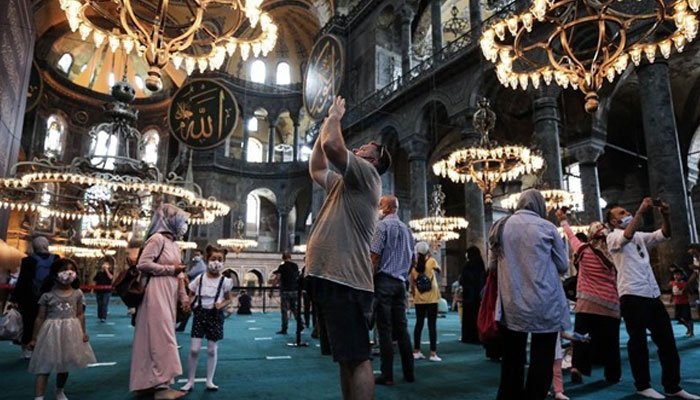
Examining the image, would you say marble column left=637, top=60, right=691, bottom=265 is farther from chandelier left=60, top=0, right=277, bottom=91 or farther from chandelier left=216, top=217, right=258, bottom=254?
Result: chandelier left=216, top=217, right=258, bottom=254

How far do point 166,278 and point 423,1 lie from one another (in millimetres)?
18552

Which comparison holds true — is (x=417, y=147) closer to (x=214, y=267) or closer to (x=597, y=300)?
(x=597, y=300)

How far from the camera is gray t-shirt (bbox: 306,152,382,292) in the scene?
177 cm

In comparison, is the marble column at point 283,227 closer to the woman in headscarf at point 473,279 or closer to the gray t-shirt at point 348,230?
the woman in headscarf at point 473,279

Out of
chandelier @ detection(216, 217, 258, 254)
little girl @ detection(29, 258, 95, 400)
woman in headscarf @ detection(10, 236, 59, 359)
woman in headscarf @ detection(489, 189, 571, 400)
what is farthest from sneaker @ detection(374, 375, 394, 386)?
chandelier @ detection(216, 217, 258, 254)

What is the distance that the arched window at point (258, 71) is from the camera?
25.9 meters

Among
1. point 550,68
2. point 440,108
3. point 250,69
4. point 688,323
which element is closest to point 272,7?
point 250,69

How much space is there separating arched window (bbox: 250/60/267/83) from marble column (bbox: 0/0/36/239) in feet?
45.2

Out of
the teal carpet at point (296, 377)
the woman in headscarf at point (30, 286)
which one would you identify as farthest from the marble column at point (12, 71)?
the woman in headscarf at point (30, 286)

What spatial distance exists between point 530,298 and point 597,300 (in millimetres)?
1700

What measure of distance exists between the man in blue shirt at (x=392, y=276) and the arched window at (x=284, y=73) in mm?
23942

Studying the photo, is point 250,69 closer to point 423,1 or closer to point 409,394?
point 423,1

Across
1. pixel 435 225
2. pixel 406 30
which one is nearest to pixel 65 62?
pixel 406 30

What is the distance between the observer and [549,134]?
1052 centimetres
